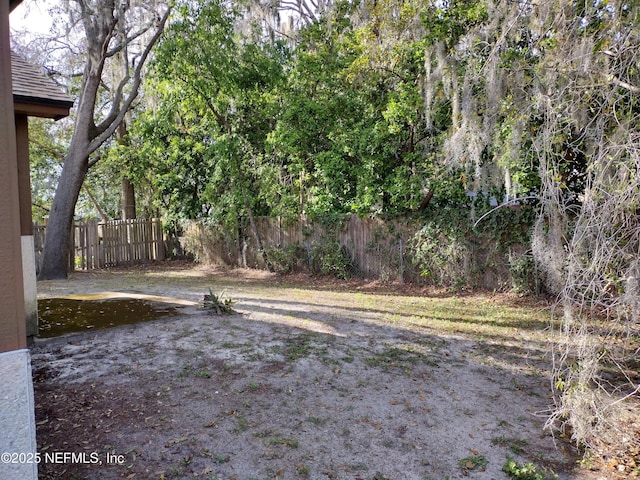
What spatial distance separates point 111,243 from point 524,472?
14.1 m

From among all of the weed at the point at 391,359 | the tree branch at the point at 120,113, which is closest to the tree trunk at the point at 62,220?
the tree branch at the point at 120,113

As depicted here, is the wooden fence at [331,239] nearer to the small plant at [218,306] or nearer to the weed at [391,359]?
the small plant at [218,306]

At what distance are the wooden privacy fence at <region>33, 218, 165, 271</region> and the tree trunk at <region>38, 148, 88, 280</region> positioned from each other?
1.02 meters

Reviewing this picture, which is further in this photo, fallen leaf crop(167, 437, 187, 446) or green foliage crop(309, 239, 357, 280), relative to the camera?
green foliage crop(309, 239, 357, 280)

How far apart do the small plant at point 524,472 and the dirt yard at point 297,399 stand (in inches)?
1.3

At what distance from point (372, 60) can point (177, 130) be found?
24.8 feet

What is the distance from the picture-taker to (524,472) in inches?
115

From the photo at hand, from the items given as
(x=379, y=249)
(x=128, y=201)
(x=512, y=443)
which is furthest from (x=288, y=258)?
(x=512, y=443)

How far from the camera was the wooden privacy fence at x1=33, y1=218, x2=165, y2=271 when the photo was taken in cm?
1328

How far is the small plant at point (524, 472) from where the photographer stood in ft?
9.53

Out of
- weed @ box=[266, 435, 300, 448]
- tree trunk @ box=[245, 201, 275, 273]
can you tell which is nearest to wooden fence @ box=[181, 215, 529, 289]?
tree trunk @ box=[245, 201, 275, 273]

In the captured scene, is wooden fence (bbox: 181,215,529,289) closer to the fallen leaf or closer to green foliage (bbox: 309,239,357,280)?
green foliage (bbox: 309,239,357,280)

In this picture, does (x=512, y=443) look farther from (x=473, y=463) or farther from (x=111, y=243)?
(x=111, y=243)

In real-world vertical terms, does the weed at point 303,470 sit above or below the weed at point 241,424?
below
